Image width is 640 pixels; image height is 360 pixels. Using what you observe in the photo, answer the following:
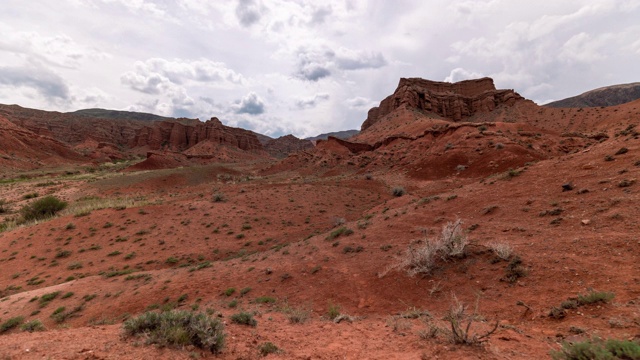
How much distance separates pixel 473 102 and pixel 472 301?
70559 millimetres

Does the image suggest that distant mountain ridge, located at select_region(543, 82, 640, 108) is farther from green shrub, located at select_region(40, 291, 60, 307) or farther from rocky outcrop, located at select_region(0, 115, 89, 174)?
rocky outcrop, located at select_region(0, 115, 89, 174)

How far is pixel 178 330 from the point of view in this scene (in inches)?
184

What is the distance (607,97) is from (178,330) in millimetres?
160845

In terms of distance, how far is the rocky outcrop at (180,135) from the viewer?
113 m

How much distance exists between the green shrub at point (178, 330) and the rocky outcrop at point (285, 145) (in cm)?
13730

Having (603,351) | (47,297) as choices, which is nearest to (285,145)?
(47,297)

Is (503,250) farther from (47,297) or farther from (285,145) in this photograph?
(285,145)

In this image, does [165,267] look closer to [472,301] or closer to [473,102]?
[472,301]

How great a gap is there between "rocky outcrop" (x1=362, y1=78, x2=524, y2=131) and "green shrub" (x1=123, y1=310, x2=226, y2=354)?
68.6 metres

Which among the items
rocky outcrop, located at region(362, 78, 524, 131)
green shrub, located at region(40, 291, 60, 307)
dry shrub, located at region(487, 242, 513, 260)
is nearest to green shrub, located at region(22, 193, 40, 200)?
green shrub, located at region(40, 291, 60, 307)

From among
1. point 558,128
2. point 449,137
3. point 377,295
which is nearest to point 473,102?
point 558,128

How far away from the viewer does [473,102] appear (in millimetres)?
66562

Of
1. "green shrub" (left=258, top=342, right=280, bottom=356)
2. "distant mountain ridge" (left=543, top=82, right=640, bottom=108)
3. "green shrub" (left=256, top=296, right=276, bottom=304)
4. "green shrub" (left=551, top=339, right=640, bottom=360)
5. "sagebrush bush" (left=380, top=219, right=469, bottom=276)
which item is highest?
"distant mountain ridge" (left=543, top=82, right=640, bottom=108)

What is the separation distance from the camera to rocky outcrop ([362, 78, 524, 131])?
6335cm
